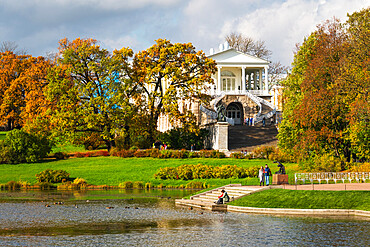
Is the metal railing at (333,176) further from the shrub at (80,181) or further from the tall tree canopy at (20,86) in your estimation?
the tall tree canopy at (20,86)

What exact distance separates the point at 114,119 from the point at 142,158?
613cm

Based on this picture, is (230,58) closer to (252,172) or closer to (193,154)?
(193,154)

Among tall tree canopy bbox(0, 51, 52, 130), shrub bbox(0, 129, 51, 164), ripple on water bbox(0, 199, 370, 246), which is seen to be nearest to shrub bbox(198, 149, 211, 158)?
shrub bbox(0, 129, 51, 164)

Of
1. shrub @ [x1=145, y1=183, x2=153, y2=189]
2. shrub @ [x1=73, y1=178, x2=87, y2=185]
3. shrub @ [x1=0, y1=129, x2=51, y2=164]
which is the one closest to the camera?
shrub @ [x1=145, y1=183, x2=153, y2=189]

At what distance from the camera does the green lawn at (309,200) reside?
1006 inches

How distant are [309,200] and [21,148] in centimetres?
3652

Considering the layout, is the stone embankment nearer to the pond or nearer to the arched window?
the pond

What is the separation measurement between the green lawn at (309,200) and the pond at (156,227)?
208 centimetres

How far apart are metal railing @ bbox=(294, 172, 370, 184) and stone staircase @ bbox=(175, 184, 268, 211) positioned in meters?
4.46

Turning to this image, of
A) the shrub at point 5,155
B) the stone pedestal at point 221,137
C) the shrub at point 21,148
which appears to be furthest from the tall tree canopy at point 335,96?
the shrub at point 5,155

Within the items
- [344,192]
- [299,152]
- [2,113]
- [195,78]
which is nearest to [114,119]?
[195,78]

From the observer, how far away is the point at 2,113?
77.6 metres

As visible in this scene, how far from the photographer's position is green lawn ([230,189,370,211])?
25.6m

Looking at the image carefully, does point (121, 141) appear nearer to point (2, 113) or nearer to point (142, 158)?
point (142, 158)
